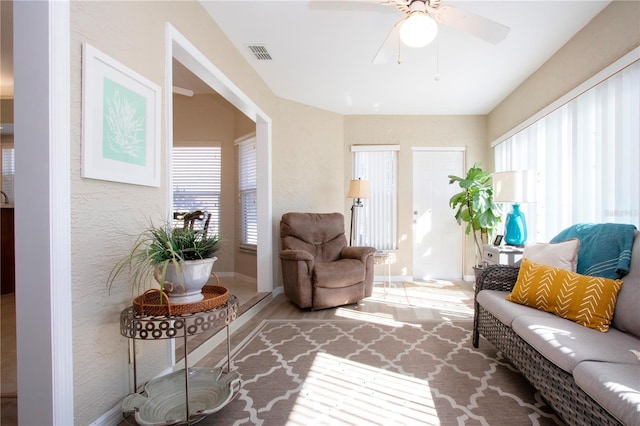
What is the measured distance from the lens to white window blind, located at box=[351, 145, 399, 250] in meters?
4.95

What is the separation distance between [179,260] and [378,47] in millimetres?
2670

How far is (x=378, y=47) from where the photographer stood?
2.89m

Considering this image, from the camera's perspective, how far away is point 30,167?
1210 millimetres

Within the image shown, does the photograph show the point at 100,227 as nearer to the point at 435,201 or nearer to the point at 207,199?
the point at 207,199

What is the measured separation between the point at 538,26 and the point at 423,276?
3.59m

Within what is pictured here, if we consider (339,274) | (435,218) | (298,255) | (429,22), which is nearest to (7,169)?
(298,255)

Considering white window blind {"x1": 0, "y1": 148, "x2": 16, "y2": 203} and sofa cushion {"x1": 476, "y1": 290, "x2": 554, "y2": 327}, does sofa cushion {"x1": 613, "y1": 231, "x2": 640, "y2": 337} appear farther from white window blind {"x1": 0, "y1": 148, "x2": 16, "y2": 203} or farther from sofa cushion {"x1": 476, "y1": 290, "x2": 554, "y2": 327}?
white window blind {"x1": 0, "y1": 148, "x2": 16, "y2": 203}

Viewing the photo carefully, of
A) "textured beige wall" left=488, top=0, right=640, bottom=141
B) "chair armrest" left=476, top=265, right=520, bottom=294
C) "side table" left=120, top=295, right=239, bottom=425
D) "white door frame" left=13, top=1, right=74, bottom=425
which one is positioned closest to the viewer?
"white door frame" left=13, top=1, right=74, bottom=425

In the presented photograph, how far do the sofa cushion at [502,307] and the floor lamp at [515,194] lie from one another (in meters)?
1.11

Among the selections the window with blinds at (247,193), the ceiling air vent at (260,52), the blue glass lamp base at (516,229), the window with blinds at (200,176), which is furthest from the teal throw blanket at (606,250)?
the window with blinds at (200,176)

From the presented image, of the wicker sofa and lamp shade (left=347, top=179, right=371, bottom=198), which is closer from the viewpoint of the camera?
the wicker sofa

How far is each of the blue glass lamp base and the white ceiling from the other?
1.61 meters

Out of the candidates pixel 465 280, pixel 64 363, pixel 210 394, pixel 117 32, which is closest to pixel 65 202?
pixel 64 363

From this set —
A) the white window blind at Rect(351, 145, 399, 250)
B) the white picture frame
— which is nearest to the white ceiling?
the white window blind at Rect(351, 145, 399, 250)
